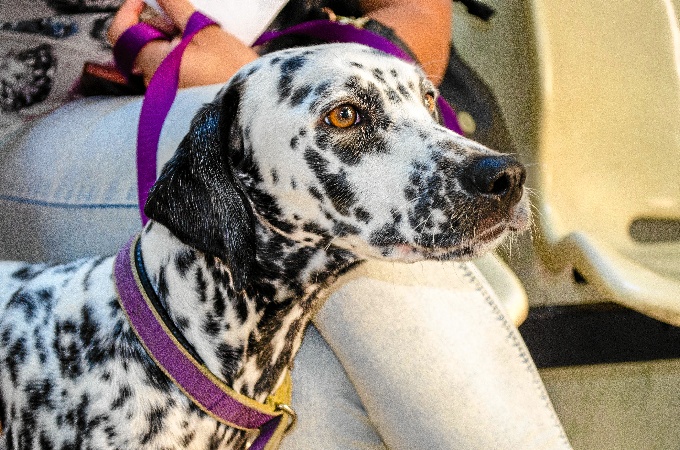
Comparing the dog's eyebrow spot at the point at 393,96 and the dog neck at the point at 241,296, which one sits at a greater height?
the dog's eyebrow spot at the point at 393,96

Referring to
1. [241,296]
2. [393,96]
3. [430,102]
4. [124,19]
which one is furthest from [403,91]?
[124,19]

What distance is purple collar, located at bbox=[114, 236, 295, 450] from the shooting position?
1148 mm

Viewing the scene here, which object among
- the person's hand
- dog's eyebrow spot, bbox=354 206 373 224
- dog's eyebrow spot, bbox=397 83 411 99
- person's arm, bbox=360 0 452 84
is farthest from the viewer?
person's arm, bbox=360 0 452 84


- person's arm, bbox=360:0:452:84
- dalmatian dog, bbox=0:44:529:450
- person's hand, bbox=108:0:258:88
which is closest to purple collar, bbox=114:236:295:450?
dalmatian dog, bbox=0:44:529:450

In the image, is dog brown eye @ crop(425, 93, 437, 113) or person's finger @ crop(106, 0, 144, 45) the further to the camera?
person's finger @ crop(106, 0, 144, 45)

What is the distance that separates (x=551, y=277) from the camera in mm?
3152

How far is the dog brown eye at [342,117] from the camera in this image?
1.13m

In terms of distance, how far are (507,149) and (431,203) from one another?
2.00 metres

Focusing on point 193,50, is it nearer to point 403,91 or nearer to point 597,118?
point 403,91

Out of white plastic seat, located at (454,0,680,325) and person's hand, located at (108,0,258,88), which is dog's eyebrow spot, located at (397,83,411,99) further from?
white plastic seat, located at (454,0,680,325)

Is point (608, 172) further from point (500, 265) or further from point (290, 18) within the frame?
point (290, 18)

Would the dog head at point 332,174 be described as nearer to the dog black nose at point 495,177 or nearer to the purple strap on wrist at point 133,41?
the dog black nose at point 495,177

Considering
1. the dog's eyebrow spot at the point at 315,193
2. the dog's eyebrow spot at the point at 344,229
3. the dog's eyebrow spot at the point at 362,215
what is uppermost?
the dog's eyebrow spot at the point at 315,193

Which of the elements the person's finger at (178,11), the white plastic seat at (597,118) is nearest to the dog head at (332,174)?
the person's finger at (178,11)
